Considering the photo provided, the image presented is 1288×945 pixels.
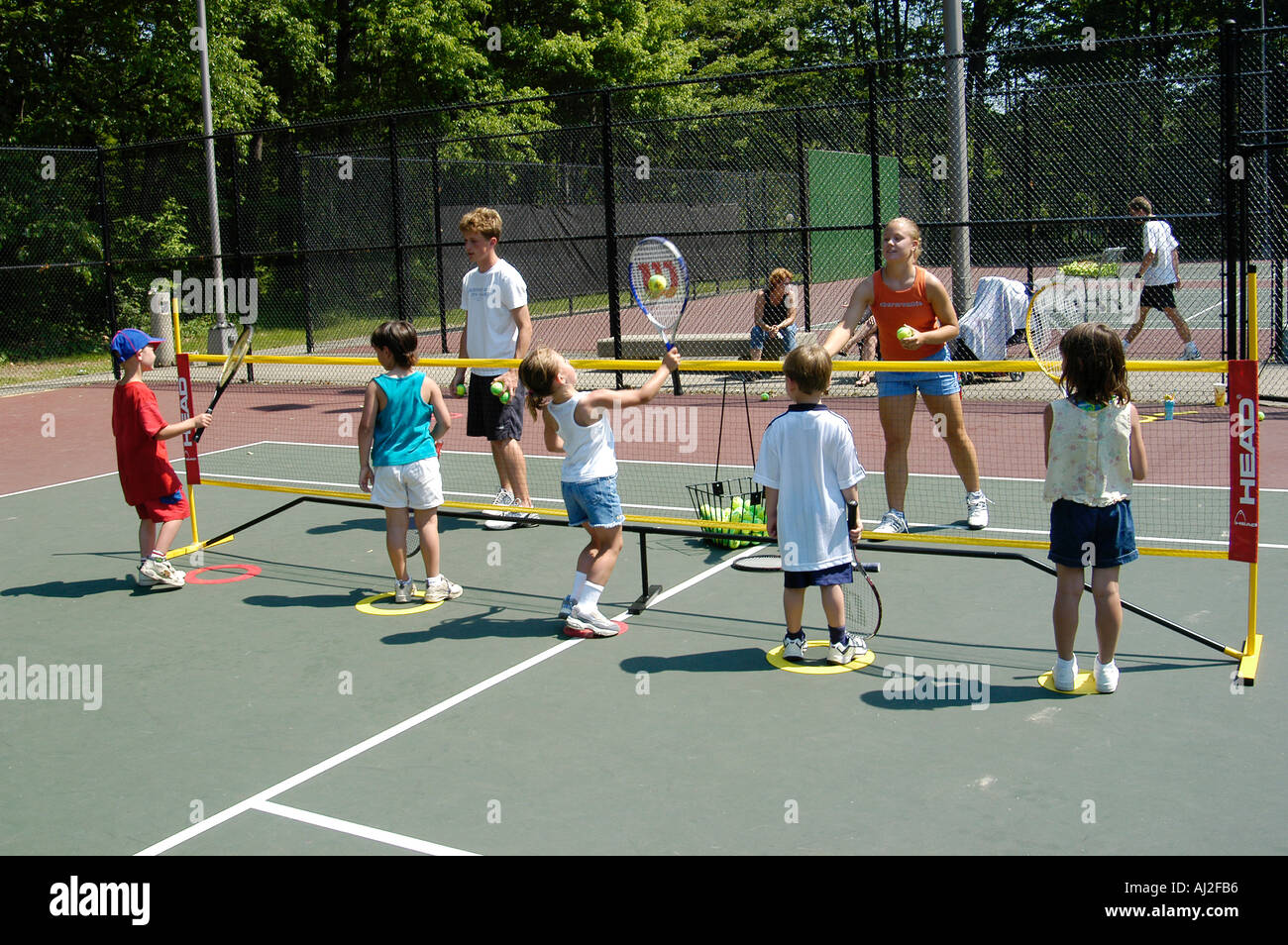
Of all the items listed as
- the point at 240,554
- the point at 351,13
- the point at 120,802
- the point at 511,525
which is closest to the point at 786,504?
the point at 120,802

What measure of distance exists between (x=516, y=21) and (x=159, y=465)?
97.3 feet

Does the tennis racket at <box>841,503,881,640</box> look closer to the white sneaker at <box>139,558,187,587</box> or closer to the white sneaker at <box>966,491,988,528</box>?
the white sneaker at <box>966,491,988,528</box>

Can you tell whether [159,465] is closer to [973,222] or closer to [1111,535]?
[1111,535]

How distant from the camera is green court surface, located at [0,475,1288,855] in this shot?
3982mm

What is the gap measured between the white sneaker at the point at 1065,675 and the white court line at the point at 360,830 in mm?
2549

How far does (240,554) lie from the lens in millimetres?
8055

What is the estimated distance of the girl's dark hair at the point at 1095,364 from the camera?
4.76m

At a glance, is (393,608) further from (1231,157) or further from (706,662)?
(1231,157)

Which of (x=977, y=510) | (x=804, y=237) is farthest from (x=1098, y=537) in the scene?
(x=804, y=237)

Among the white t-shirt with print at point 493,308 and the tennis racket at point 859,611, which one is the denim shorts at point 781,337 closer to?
the white t-shirt with print at point 493,308

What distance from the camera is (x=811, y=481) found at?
5.25 m

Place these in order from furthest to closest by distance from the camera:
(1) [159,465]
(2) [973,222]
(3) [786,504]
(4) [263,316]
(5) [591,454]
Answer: (4) [263,316], (2) [973,222], (1) [159,465], (5) [591,454], (3) [786,504]

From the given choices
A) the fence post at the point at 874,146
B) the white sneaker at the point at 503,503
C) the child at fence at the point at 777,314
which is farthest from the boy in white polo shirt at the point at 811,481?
the fence post at the point at 874,146
